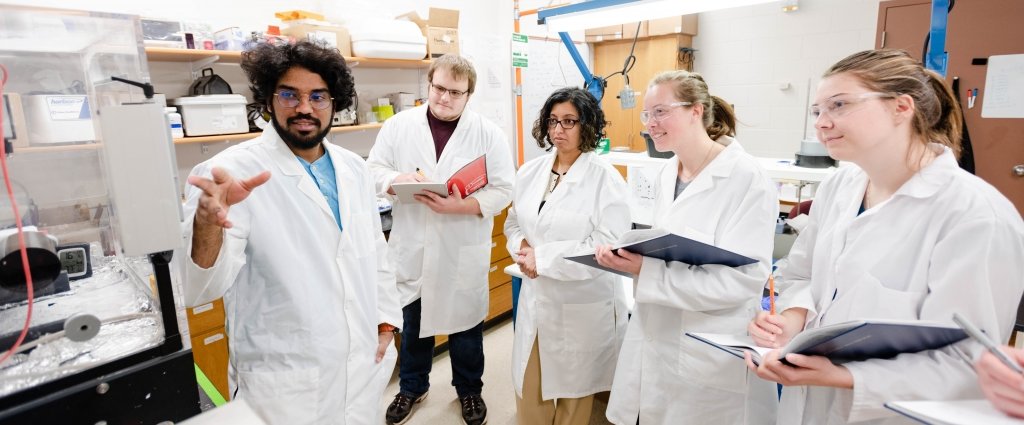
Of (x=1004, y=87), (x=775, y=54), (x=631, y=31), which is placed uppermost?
(x=631, y=31)

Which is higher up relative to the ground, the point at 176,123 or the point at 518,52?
the point at 518,52

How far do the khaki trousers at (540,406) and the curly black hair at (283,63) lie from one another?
111 cm

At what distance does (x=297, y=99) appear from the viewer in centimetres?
131

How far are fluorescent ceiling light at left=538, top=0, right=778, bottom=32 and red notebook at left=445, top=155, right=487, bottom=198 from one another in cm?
61

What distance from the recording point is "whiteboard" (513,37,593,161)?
4.46 metres

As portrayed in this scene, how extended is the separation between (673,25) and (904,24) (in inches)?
61.3

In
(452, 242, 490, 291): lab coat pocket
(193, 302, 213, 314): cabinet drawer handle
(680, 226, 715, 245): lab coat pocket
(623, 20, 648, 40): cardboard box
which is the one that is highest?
(623, 20, 648, 40): cardboard box

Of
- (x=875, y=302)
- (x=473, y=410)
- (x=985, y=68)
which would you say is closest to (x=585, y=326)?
(x=473, y=410)

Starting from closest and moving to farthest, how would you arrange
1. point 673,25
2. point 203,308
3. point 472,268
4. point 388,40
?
point 203,308, point 472,268, point 388,40, point 673,25

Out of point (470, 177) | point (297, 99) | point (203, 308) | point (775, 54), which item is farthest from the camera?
point (775, 54)

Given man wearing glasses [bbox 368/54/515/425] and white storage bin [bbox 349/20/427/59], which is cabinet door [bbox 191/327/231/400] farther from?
white storage bin [bbox 349/20/427/59]

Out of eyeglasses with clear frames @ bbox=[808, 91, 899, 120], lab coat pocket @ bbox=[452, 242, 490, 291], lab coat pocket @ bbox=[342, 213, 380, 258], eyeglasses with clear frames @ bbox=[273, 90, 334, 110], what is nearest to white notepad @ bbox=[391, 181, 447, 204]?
lab coat pocket @ bbox=[452, 242, 490, 291]

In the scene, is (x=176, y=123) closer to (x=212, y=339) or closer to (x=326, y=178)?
(x=212, y=339)

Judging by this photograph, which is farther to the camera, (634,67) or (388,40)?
(634,67)
